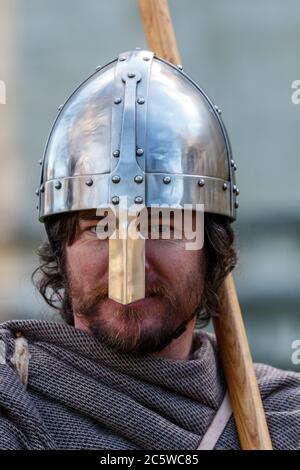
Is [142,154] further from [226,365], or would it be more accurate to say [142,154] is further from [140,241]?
[226,365]

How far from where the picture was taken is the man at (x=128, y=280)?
2.47m

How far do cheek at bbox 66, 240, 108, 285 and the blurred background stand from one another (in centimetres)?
197

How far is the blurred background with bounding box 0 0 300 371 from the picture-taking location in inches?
180

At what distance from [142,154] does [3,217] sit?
2.27m

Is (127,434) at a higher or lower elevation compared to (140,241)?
lower

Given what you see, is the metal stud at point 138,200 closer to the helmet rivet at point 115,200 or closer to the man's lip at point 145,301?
the helmet rivet at point 115,200

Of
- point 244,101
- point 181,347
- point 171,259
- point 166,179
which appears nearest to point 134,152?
point 166,179

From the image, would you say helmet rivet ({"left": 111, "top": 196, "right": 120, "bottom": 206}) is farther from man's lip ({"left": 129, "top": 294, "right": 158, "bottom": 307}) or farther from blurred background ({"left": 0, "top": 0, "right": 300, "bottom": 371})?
blurred background ({"left": 0, "top": 0, "right": 300, "bottom": 371})

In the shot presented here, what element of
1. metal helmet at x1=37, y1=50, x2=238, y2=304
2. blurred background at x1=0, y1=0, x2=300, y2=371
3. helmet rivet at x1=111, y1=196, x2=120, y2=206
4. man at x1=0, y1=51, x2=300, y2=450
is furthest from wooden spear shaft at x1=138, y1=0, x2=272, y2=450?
blurred background at x1=0, y1=0, x2=300, y2=371

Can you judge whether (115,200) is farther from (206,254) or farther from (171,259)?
(206,254)

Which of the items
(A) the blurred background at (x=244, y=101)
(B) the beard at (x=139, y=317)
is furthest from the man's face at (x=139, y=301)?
(A) the blurred background at (x=244, y=101)

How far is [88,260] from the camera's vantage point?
2520 millimetres

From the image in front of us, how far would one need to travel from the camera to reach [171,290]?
2.52m

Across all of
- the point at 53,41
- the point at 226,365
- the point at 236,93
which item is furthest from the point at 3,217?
the point at 226,365
